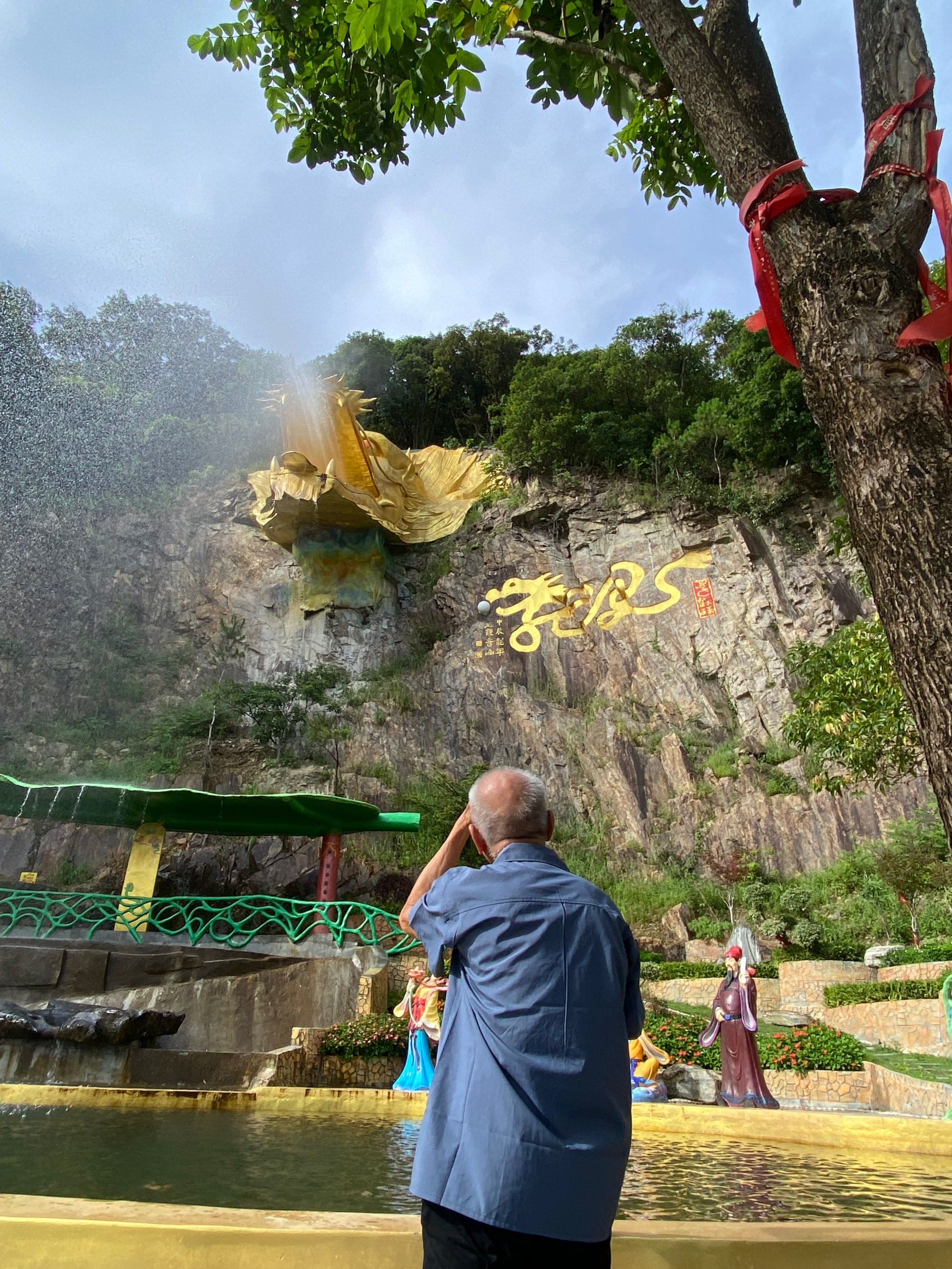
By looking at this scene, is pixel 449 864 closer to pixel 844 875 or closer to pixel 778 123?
pixel 778 123

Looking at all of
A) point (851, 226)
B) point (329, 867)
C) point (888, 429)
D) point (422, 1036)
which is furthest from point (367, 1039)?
point (851, 226)

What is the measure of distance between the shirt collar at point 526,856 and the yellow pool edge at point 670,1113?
343cm

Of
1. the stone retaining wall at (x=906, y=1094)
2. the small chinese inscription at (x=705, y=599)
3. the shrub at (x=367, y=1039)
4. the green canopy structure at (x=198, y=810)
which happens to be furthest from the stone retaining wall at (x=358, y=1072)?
the small chinese inscription at (x=705, y=599)

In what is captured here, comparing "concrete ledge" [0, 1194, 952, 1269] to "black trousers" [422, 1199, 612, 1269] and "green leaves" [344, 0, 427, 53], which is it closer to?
"black trousers" [422, 1199, 612, 1269]

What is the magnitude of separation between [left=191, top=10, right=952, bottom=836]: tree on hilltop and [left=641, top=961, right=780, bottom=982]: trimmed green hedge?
11.5 meters

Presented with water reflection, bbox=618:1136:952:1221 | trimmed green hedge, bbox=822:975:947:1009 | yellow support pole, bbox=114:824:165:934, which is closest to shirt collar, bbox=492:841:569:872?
water reflection, bbox=618:1136:952:1221

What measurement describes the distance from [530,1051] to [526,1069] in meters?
0.03

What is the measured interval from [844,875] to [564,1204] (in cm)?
1467

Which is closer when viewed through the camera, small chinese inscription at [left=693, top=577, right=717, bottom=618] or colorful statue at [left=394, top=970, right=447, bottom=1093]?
colorful statue at [left=394, top=970, right=447, bottom=1093]

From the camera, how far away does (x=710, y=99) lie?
268 cm

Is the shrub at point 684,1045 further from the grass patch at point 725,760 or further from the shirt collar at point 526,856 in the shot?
the grass patch at point 725,760

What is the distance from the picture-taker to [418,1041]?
6777mm

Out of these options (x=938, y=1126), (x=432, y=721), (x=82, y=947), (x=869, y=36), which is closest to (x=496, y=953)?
(x=869, y=36)

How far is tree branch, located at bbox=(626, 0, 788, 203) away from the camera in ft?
8.39
